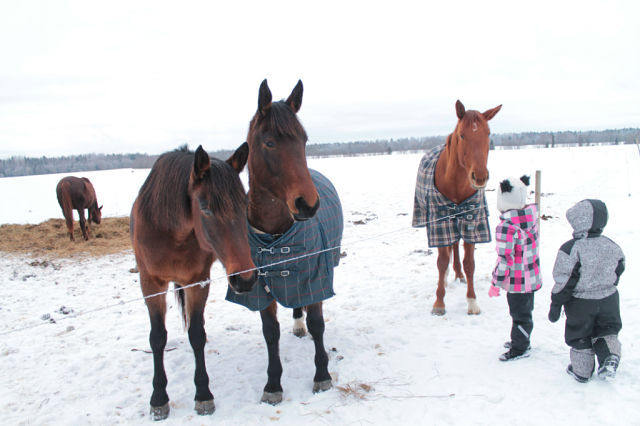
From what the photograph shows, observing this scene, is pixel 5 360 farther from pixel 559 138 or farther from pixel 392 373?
pixel 559 138

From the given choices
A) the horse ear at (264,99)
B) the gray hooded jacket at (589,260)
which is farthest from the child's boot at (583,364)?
the horse ear at (264,99)

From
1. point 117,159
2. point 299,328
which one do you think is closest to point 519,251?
point 299,328

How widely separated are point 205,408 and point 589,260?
3090mm

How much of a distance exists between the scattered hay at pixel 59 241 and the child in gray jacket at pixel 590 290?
8542 mm

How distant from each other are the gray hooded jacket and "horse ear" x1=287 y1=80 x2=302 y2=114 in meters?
2.26

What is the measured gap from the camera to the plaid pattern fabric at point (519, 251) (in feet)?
10.7

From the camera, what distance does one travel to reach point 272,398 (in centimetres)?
303

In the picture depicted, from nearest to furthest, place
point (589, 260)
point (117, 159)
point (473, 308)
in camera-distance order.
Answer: point (589, 260) → point (473, 308) → point (117, 159)

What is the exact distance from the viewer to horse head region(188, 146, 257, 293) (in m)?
2.32

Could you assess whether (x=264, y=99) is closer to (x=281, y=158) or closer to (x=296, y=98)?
(x=296, y=98)

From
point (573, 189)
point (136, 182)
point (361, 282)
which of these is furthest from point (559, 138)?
point (361, 282)

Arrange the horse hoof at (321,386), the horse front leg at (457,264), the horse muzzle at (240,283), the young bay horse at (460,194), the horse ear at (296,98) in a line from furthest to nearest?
the horse front leg at (457,264) < the young bay horse at (460,194) < the horse hoof at (321,386) < the horse ear at (296,98) < the horse muzzle at (240,283)

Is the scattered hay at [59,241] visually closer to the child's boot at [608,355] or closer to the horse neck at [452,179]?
the horse neck at [452,179]

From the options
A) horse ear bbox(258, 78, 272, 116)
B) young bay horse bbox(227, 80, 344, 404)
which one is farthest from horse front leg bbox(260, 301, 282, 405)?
horse ear bbox(258, 78, 272, 116)
